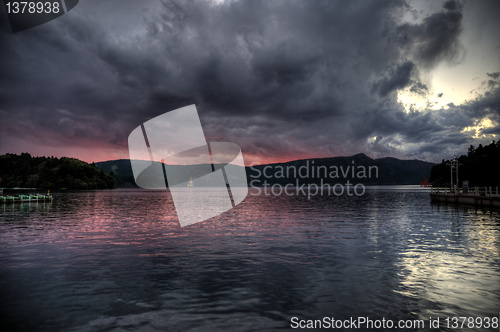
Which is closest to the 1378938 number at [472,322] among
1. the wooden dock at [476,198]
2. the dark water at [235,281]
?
the dark water at [235,281]

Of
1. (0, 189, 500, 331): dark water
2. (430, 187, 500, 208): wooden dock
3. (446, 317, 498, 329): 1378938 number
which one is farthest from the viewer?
(430, 187, 500, 208): wooden dock

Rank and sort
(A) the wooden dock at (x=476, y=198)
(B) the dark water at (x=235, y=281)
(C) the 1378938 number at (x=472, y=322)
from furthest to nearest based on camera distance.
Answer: (A) the wooden dock at (x=476, y=198) → (B) the dark water at (x=235, y=281) → (C) the 1378938 number at (x=472, y=322)

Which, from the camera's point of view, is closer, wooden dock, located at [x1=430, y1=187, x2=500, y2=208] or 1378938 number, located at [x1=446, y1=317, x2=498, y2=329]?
1378938 number, located at [x1=446, y1=317, x2=498, y2=329]

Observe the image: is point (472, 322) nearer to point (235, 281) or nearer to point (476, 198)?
point (235, 281)

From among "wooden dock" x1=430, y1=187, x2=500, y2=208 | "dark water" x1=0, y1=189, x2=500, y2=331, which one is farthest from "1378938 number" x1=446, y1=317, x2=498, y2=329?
"wooden dock" x1=430, y1=187, x2=500, y2=208

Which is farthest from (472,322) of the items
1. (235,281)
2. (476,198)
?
(476,198)

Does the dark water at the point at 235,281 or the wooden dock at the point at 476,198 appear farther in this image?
the wooden dock at the point at 476,198

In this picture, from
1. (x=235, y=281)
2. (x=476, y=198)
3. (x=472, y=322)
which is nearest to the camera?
(x=472, y=322)

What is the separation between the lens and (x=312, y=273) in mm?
17562

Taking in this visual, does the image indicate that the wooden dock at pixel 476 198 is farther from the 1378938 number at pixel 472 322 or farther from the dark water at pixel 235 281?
the 1378938 number at pixel 472 322

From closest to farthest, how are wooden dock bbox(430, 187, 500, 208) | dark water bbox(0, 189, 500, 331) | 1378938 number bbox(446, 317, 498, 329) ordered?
1378938 number bbox(446, 317, 498, 329)
dark water bbox(0, 189, 500, 331)
wooden dock bbox(430, 187, 500, 208)

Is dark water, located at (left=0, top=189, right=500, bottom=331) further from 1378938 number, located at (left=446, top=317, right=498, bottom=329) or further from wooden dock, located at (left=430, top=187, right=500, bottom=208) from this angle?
wooden dock, located at (left=430, top=187, right=500, bottom=208)

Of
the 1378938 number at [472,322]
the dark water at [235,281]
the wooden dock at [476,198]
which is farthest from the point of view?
the wooden dock at [476,198]

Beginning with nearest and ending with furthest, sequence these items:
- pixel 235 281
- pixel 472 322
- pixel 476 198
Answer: pixel 472 322 → pixel 235 281 → pixel 476 198
